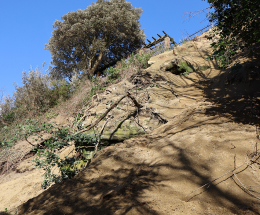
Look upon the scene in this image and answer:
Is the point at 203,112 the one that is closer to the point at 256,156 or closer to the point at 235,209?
the point at 256,156

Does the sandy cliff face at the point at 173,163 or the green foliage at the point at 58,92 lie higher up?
the green foliage at the point at 58,92

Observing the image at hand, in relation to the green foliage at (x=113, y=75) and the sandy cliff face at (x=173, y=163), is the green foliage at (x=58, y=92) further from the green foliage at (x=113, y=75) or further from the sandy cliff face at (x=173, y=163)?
the sandy cliff face at (x=173, y=163)

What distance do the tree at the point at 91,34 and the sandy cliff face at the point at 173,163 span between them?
998cm

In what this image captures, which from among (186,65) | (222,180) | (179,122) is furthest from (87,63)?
(222,180)

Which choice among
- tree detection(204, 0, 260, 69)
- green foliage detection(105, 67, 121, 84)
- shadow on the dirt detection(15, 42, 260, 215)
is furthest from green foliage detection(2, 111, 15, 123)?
tree detection(204, 0, 260, 69)

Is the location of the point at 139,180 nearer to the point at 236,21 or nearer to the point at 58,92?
the point at 236,21

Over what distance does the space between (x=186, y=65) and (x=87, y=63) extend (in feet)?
33.9

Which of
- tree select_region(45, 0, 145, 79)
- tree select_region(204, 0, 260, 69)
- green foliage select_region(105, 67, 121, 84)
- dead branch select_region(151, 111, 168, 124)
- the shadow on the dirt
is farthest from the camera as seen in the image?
tree select_region(45, 0, 145, 79)

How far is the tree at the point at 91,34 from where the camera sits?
1447 cm

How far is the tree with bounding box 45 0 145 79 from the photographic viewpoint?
14469mm

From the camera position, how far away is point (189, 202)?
2.10 metres

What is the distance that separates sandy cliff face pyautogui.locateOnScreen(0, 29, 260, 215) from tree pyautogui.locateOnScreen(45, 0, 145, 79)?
32.7 feet

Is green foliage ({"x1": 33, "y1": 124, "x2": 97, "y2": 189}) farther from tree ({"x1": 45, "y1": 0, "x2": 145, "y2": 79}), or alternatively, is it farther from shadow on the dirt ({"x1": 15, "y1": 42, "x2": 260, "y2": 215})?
tree ({"x1": 45, "y1": 0, "x2": 145, "y2": 79})

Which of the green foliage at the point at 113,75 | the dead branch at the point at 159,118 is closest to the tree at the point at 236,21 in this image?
the dead branch at the point at 159,118
